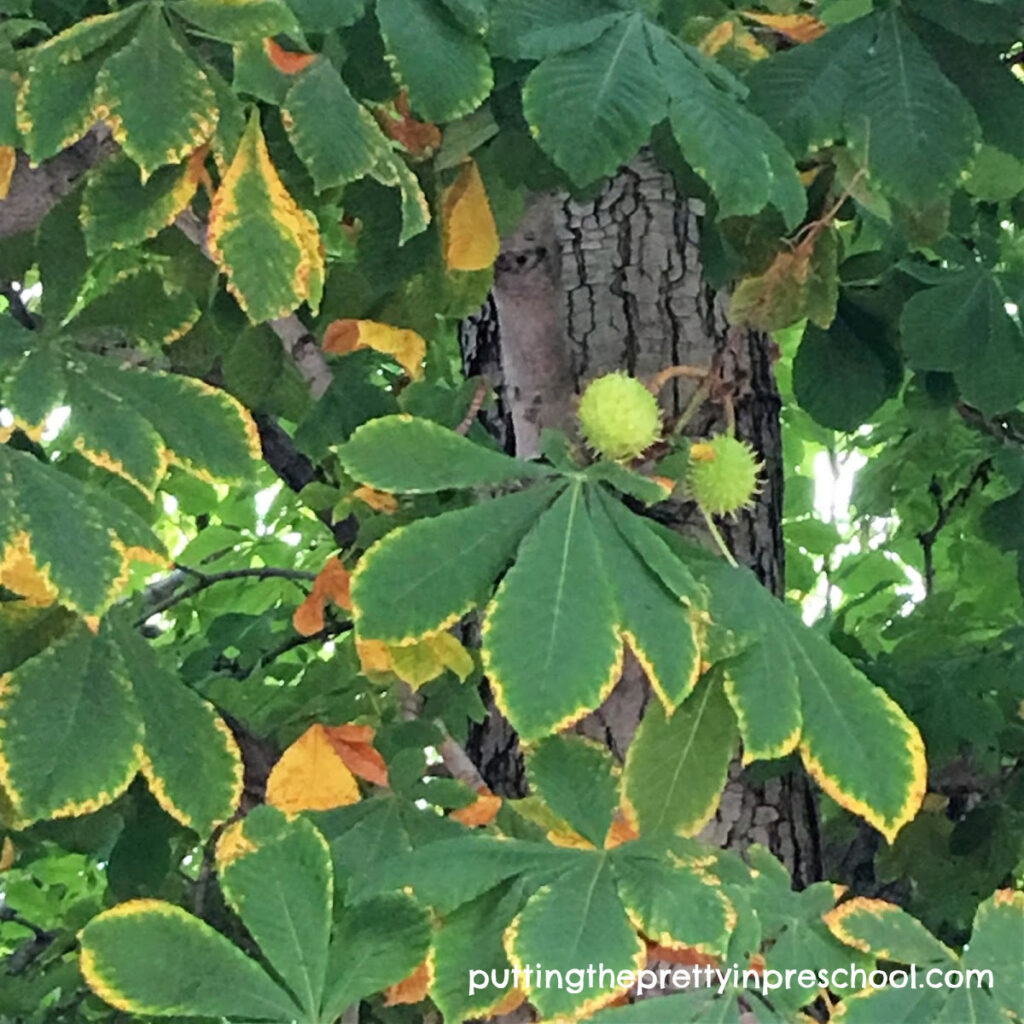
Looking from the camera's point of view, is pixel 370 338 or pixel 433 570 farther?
pixel 370 338

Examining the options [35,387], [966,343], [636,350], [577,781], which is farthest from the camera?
[966,343]

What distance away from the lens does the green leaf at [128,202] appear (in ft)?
2.53

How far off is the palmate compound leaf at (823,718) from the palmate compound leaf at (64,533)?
32 cm

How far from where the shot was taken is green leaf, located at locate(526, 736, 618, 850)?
0.82 m

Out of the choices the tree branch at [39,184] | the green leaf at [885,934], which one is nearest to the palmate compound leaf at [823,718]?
the green leaf at [885,934]

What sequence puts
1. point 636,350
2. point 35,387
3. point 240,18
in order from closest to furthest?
point 240,18 < point 35,387 < point 636,350

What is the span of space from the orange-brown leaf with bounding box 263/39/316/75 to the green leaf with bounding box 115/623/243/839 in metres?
0.34

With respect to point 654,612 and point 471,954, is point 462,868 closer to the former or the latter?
point 471,954

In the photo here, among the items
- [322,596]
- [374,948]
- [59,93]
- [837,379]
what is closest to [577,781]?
[374,948]

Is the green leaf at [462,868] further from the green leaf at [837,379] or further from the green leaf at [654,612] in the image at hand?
the green leaf at [837,379]

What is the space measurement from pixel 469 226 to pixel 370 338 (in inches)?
5.1

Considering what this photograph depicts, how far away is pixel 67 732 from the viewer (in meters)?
0.73

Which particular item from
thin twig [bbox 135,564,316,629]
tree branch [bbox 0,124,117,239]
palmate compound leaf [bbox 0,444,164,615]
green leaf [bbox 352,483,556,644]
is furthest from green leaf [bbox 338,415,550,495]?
thin twig [bbox 135,564,316,629]

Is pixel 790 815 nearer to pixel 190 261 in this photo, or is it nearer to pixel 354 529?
pixel 354 529
